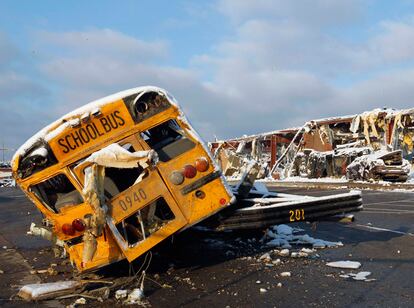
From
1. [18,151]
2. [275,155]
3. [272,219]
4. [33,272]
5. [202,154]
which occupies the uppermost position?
[18,151]

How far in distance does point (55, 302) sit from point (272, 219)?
9.78 feet

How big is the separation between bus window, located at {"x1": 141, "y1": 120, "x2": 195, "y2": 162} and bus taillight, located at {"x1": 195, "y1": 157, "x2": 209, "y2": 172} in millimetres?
200

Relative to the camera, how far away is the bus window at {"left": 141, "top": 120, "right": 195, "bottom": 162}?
17.6ft

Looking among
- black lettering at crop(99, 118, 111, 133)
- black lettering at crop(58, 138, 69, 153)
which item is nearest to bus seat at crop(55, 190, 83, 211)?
black lettering at crop(58, 138, 69, 153)

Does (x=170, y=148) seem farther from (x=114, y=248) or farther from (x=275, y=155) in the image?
(x=275, y=155)

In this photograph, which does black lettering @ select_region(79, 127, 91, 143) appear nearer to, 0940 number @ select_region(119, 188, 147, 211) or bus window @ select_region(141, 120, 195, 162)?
bus window @ select_region(141, 120, 195, 162)

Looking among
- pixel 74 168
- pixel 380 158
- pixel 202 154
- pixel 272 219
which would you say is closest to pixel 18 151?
pixel 74 168

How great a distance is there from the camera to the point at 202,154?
5418mm

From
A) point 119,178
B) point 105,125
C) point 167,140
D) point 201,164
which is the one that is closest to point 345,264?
point 201,164

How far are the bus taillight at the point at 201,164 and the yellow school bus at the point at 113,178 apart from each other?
13 mm

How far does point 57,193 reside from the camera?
17.6ft

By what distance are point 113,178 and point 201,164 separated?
1.16m

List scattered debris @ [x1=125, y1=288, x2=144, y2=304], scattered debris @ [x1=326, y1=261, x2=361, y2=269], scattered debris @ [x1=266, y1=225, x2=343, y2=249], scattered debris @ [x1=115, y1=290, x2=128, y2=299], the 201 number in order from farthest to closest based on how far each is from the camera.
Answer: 1. scattered debris @ [x1=266, y1=225, x2=343, y2=249]
2. the 201 number
3. scattered debris @ [x1=326, y1=261, x2=361, y2=269]
4. scattered debris @ [x1=115, y1=290, x2=128, y2=299]
5. scattered debris @ [x1=125, y1=288, x2=144, y2=304]

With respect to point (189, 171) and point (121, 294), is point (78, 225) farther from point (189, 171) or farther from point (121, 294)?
point (189, 171)
